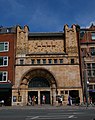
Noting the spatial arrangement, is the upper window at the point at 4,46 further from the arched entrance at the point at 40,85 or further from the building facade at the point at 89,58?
the building facade at the point at 89,58

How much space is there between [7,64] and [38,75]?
21.4 ft

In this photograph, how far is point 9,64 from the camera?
136ft

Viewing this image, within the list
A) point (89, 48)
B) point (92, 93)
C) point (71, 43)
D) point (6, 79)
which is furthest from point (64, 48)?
point (6, 79)

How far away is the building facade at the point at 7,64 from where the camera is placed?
4003 centimetres

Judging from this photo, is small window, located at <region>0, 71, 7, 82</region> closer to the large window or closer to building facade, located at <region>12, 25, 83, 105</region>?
the large window

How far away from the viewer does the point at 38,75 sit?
41.6 meters

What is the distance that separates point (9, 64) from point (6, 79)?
3032 mm

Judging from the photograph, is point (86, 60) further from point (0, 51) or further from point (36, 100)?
point (0, 51)

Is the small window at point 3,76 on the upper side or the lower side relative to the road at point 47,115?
upper

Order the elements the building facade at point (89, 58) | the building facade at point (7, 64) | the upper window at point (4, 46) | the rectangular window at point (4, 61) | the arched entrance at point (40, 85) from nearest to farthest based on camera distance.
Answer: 1. the building facade at point (7, 64)
2. the arched entrance at point (40, 85)
3. the building facade at point (89, 58)
4. the rectangular window at point (4, 61)
5. the upper window at point (4, 46)

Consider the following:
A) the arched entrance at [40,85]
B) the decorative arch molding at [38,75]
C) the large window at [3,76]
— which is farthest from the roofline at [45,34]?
the large window at [3,76]

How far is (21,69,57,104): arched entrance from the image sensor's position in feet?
133

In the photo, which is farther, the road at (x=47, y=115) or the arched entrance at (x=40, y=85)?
the arched entrance at (x=40, y=85)

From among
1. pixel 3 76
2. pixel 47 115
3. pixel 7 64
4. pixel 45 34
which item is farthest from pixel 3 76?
pixel 47 115
